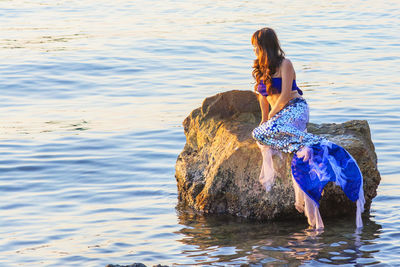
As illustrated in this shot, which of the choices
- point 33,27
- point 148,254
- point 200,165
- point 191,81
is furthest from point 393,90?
point 33,27

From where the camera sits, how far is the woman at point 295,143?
7730 millimetres

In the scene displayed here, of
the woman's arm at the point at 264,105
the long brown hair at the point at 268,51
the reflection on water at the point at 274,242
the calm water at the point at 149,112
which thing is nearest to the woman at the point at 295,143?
Result: the long brown hair at the point at 268,51

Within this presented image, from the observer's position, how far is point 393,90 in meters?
16.3

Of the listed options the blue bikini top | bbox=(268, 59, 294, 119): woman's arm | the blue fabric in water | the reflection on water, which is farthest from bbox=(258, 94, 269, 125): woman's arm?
the reflection on water

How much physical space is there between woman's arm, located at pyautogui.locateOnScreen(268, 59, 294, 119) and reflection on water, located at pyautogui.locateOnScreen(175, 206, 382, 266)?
1428mm

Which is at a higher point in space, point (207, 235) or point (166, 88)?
point (166, 88)

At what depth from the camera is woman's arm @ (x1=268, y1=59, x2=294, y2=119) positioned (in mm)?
7832

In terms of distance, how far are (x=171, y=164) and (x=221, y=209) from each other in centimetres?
284

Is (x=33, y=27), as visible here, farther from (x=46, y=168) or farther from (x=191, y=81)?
(x=46, y=168)

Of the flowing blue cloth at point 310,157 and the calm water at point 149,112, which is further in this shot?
the calm water at point 149,112

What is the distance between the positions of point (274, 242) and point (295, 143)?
44.8 inches

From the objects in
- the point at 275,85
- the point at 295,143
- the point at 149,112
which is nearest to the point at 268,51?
the point at 275,85

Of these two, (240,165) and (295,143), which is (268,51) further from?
(240,165)

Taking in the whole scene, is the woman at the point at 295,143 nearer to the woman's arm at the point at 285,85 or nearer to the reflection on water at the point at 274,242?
the woman's arm at the point at 285,85
